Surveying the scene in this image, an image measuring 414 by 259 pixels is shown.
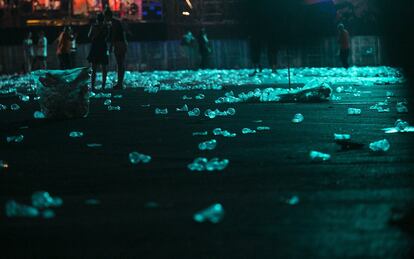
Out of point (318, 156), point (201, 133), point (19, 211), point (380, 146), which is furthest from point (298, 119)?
point (19, 211)

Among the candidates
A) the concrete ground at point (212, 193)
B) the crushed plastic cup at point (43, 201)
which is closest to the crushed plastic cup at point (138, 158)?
the concrete ground at point (212, 193)

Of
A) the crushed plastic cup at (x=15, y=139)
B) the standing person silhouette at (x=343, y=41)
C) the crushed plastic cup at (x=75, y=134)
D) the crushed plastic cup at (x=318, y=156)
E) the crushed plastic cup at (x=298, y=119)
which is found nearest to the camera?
the crushed plastic cup at (x=318, y=156)

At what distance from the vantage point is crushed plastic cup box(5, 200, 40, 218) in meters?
4.99

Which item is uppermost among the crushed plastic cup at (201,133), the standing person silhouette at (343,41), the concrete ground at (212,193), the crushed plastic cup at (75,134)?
the standing person silhouette at (343,41)

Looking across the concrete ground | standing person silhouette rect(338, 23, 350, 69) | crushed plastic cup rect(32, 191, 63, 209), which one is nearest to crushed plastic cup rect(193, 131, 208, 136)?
the concrete ground

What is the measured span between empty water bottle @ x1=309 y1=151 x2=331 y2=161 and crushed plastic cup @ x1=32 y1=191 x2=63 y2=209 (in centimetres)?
254

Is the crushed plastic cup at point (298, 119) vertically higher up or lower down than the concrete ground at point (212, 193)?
lower down

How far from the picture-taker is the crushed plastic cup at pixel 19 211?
4.99 m

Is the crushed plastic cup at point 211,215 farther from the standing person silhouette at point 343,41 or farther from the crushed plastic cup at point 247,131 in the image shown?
the standing person silhouette at point 343,41

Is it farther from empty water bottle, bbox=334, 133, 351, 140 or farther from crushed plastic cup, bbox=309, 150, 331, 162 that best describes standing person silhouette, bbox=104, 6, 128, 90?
crushed plastic cup, bbox=309, 150, 331, 162

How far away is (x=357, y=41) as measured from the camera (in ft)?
127

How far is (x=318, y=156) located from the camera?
7125mm

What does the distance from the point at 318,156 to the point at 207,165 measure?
3.42ft

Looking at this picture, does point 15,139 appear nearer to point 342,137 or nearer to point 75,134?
point 75,134
